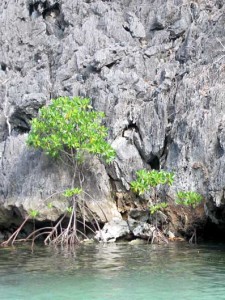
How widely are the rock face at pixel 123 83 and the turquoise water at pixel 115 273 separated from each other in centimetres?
284

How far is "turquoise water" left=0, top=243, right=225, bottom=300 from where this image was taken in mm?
10305

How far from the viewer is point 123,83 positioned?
23234mm

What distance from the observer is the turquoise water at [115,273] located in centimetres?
1030

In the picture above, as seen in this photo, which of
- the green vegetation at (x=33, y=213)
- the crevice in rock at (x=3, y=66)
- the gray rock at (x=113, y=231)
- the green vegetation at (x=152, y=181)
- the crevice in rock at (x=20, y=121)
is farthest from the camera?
the crevice in rock at (x=3, y=66)

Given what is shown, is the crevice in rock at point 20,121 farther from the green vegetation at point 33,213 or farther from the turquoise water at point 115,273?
the turquoise water at point 115,273

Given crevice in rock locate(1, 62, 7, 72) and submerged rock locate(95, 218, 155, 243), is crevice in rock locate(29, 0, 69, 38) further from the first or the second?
submerged rock locate(95, 218, 155, 243)

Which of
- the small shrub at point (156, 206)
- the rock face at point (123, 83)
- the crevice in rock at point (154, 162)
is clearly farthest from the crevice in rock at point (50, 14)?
the small shrub at point (156, 206)

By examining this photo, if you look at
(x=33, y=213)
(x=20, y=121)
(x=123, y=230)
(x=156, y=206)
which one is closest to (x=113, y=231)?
(x=123, y=230)

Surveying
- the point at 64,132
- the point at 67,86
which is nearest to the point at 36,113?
the point at 67,86

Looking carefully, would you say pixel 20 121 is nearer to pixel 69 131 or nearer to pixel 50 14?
pixel 69 131

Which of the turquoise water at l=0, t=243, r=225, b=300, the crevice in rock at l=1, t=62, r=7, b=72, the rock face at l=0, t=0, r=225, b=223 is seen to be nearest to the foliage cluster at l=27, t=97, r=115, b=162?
the rock face at l=0, t=0, r=225, b=223

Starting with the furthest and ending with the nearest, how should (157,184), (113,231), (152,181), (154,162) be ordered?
(154,162) < (113,231) < (157,184) < (152,181)

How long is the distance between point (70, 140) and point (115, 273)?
760cm

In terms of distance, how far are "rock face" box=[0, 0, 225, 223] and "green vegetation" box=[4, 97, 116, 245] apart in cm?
108
